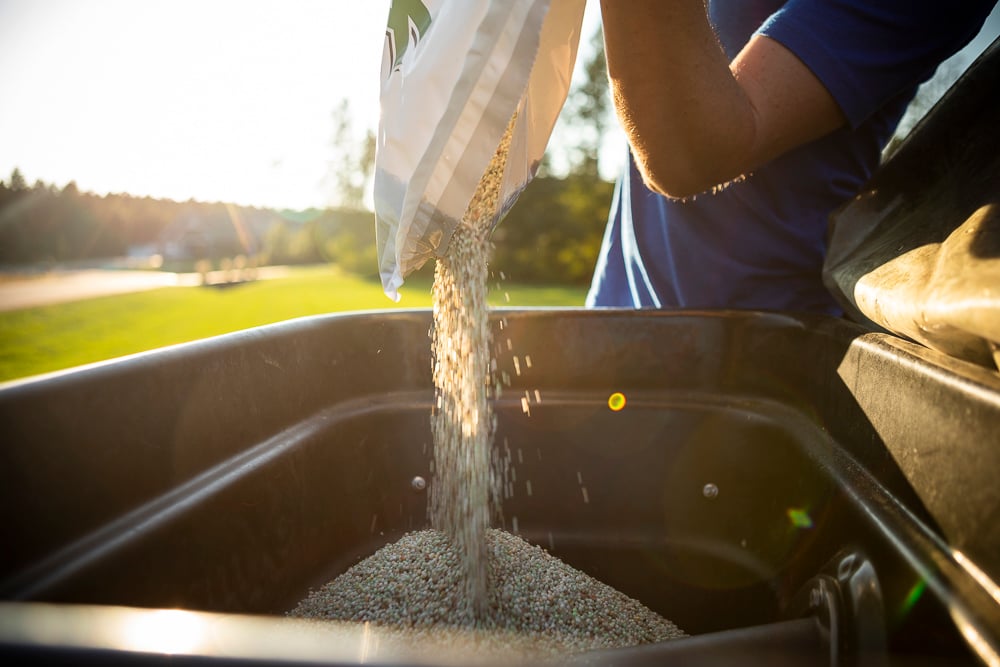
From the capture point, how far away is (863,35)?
934 mm

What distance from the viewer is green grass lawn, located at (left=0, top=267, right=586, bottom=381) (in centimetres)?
737

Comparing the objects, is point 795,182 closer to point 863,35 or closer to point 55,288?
point 863,35

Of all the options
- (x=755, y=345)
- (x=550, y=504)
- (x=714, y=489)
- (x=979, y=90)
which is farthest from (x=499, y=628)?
(x=979, y=90)

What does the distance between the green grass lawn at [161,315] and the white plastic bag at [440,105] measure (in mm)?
5128

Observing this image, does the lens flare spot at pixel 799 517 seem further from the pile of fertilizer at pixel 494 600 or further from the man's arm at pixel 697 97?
the man's arm at pixel 697 97

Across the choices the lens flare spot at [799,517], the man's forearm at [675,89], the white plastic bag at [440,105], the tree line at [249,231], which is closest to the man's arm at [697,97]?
the man's forearm at [675,89]

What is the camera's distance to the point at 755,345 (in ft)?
3.23

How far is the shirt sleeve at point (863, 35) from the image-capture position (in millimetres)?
917

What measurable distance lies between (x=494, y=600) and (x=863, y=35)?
1117mm

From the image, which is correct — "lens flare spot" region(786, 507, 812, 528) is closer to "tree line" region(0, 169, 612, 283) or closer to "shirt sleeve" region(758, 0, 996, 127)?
"shirt sleeve" region(758, 0, 996, 127)

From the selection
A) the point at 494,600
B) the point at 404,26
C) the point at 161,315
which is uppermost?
the point at 404,26

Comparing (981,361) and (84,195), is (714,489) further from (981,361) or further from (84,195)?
(84,195)

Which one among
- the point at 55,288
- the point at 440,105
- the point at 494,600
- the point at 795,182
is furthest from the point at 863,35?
the point at 55,288

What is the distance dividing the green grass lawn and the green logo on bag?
5.10m
